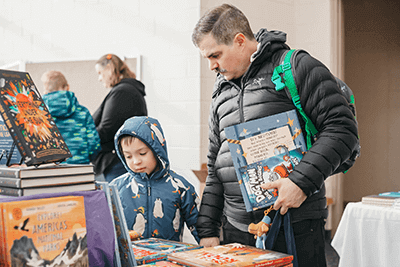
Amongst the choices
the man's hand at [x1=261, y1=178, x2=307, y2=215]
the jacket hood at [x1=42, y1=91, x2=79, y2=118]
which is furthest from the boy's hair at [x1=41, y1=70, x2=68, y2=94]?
the man's hand at [x1=261, y1=178, x2=307, y2=215]

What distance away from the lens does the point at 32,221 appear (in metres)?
0.80

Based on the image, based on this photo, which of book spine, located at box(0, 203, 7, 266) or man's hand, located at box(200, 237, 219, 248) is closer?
book spine, located at box(0, 203, 7, 266)

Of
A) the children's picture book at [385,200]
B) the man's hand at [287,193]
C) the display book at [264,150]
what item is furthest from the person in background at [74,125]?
the children's picture book at [385,200]

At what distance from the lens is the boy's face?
5.61 feet

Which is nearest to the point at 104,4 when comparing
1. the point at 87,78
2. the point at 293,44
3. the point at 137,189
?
the point at 87,78

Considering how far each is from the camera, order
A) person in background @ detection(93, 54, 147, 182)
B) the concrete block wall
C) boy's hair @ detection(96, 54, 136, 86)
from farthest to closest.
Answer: the concrete block wall → boy's hair @ detection(96, 54, 136, 86) → person in background @ detection(93, 54, 147, 182)

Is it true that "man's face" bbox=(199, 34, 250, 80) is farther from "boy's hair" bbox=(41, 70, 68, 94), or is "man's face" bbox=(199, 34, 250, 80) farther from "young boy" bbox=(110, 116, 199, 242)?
"boy's hair" bbox=(41, 70, 68, 94)

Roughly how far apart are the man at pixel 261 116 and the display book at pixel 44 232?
587 mm

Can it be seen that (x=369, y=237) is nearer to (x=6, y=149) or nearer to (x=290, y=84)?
(x=290, y=84)

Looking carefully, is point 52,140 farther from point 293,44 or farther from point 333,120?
point 293,44

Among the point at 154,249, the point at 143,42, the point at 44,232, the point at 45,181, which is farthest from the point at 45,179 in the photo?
the point at 143,42

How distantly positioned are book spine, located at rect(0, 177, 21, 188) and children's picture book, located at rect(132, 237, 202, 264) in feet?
1.18

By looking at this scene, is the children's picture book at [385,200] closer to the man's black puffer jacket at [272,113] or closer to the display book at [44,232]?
the man's black puffer jacket at [272,113]

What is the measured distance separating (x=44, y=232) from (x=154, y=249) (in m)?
0.40
